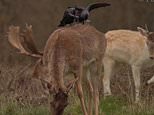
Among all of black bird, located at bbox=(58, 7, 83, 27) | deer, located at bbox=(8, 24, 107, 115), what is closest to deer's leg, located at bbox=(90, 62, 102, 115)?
deer, located at bbox=(8, 24, 107, 115)

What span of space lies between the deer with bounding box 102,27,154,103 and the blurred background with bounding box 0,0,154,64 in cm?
554

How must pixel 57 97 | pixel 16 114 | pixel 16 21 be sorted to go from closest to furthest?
pixel 57 97
pixel 16 114
pixel 16 21

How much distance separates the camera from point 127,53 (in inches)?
575

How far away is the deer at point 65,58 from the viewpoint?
8.31m

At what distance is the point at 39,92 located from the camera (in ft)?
44.2

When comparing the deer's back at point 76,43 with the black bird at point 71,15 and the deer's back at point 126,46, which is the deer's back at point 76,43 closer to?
the black bird at point 71,15

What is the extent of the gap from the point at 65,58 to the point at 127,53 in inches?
229

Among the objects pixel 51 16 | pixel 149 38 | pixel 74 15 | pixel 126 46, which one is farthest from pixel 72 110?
pixel 51 16

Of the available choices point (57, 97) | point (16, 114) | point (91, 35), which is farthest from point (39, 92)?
→ point (57, 97)

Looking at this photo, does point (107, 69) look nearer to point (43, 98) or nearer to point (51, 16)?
point (43, 98)

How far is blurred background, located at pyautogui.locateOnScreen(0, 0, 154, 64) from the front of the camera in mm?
20609

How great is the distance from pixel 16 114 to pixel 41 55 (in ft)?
5.72

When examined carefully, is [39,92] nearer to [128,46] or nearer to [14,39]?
[128,46]

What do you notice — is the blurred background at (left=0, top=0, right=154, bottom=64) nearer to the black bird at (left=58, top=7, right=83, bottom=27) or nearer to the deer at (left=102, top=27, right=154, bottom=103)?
the deer at (left=102, top=27, right=154, bottom=103)
